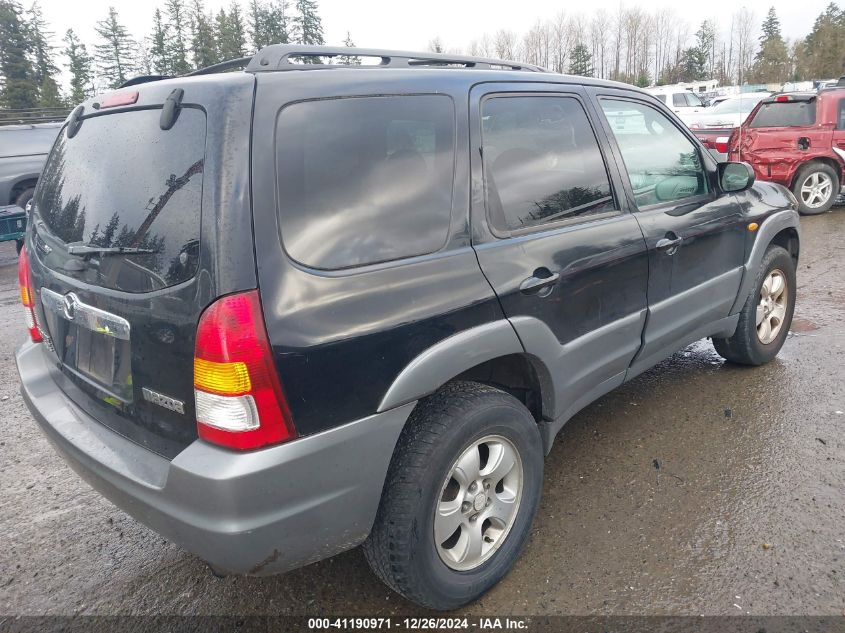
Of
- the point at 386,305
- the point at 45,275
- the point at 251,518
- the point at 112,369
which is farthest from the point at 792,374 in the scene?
the point at 45,275

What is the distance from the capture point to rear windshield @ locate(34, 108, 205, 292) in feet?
5.89

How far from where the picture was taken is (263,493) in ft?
5.55

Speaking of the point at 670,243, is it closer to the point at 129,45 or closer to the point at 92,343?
the point at 92,343

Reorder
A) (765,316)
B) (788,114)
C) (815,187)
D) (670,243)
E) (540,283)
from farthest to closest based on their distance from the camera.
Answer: (815,187), (788,114), (765,316), (670,243), (540,283)

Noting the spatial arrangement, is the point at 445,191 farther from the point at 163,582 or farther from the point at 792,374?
the point at 792,374

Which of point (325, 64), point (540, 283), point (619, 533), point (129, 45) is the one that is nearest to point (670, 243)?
point (540, 283)

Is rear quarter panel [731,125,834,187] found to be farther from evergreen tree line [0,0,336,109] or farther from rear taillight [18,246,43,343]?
evergreen tree line [0,0,336,109]

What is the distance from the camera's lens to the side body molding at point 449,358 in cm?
191

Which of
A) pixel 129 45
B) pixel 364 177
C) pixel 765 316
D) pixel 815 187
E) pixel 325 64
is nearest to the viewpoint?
pixel 364 177

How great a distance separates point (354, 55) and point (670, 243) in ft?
5.80

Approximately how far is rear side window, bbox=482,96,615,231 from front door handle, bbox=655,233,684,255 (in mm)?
363

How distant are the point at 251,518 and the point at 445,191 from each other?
4.07 ft

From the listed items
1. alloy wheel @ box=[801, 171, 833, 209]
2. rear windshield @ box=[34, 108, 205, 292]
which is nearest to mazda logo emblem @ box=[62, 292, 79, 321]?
rear windshield @ box=[34, 108, 205, 292]

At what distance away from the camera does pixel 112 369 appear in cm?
204
